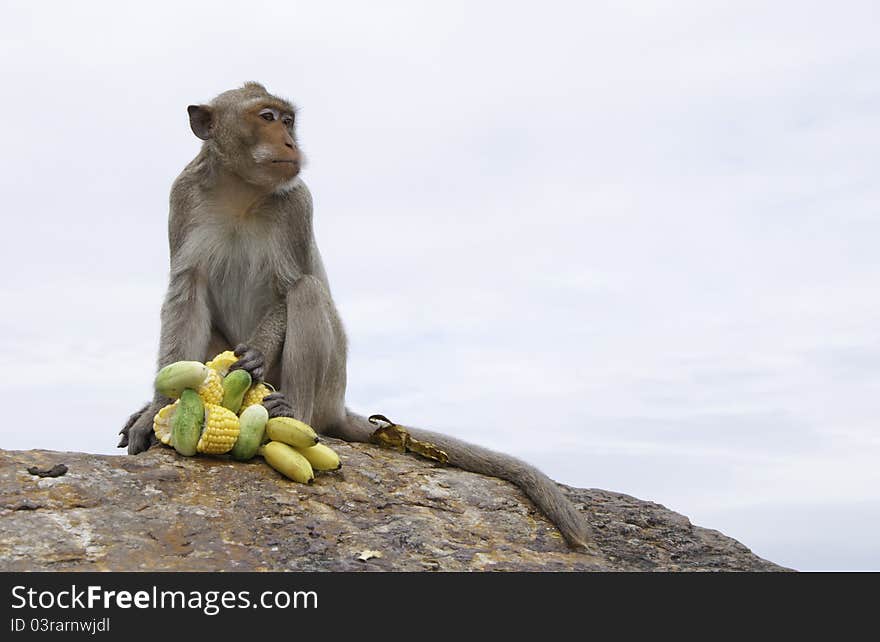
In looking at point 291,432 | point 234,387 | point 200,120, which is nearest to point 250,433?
point 291,432

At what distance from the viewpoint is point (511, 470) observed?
9266 millimetres

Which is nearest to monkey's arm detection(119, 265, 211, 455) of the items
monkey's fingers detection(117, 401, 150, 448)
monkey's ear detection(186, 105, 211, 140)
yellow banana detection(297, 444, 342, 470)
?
monkey's fingers detection(117, 401, 150, 448)

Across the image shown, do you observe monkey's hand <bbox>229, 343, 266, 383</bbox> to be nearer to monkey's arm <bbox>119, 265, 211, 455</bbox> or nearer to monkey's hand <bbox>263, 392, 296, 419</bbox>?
monkey's hand <bbox>263, 392, 296, 419</bbox>

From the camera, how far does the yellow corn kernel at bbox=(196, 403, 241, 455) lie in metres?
7.94

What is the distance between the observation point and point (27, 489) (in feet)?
23.8

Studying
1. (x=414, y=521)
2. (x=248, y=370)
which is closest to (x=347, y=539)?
(x=414, y=521)

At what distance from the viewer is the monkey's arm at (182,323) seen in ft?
29.8

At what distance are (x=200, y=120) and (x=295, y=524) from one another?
4045 millimetres

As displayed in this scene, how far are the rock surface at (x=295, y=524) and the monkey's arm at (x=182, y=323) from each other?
1096mm

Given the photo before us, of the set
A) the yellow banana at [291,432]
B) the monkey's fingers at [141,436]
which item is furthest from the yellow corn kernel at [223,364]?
the monkey's fingers at [141,436]

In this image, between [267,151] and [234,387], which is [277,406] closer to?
[234,387]

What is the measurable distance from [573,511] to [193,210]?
4322 millimetres

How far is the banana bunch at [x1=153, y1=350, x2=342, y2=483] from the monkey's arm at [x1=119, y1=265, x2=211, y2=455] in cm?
80

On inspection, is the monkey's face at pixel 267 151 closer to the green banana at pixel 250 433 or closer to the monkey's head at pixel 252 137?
the monkey's head at pixel 252 137
